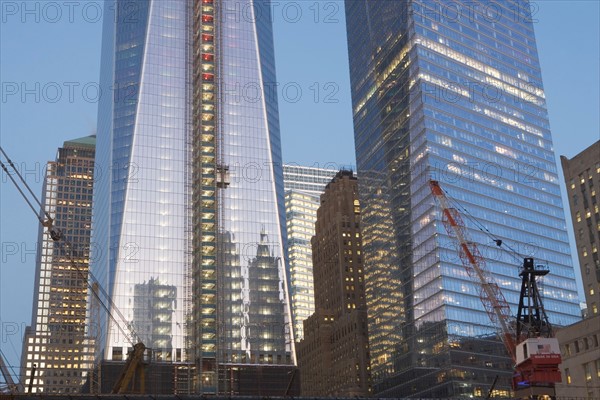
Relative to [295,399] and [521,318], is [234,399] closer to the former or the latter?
[295,399]

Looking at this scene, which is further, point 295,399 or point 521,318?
point 521,318

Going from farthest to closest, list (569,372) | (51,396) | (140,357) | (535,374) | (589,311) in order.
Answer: (589,311) < (569,372) < (140,357) < (535,374) < (51,396)

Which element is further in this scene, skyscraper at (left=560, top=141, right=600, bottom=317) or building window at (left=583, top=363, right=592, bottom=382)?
skyscraper at (left=560, top=141, right=600, bottom=317)

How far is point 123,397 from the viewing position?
90.2 meters

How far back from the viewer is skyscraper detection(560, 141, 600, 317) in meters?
178

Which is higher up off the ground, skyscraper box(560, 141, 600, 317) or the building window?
skyscraper box(560, 141, 600, 317)

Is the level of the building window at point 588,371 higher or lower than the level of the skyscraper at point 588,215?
lower

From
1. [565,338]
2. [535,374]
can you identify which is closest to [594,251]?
[565,338]

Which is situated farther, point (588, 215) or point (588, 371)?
point (588, 215)

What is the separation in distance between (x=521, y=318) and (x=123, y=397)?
86.7 m

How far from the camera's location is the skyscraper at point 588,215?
178000 millimetres

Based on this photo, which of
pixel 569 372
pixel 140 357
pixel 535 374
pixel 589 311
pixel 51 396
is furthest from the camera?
pixel 589 311

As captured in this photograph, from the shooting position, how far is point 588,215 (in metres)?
182

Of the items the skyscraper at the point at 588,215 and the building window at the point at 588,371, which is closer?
the building window at the point at 588,371
